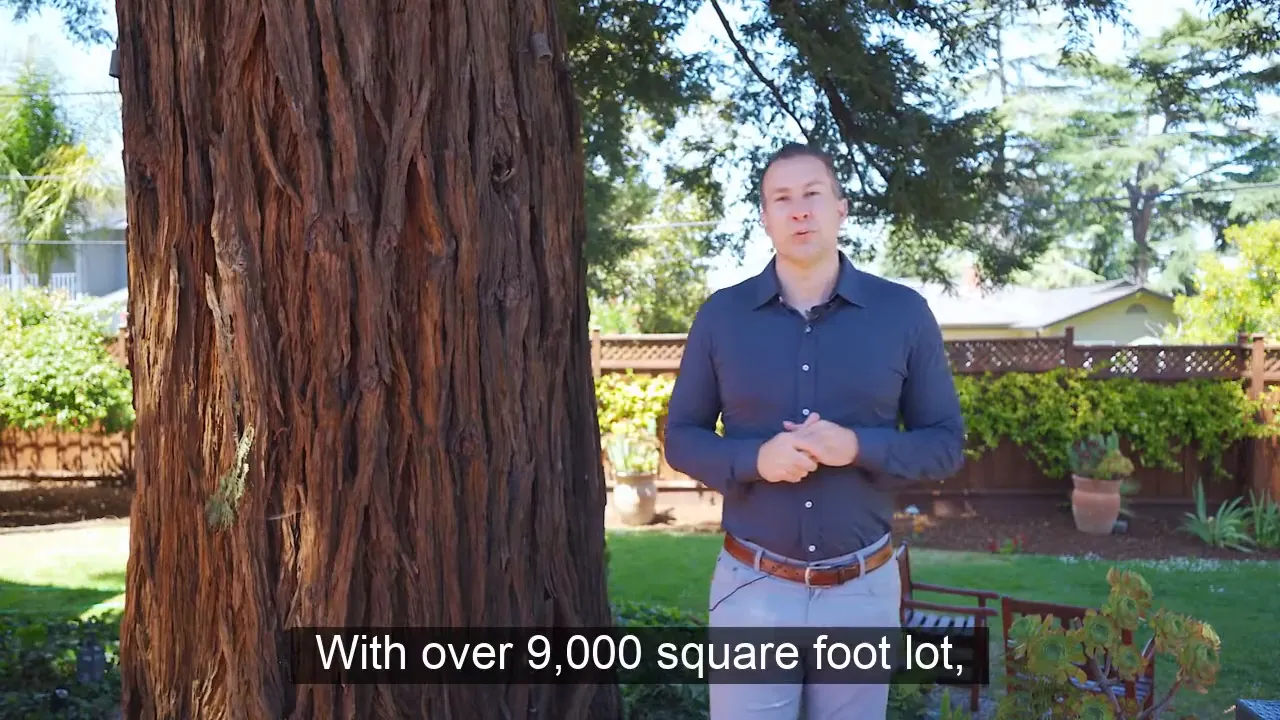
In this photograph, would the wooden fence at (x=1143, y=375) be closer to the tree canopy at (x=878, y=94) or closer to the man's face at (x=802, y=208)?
the tree canopy at (x=878, y=94)

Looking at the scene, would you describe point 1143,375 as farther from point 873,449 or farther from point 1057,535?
point 873,449

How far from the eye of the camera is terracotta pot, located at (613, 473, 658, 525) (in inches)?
414

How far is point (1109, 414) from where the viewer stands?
10.4m

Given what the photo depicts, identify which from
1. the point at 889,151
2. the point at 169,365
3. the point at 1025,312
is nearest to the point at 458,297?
the point at 169,365

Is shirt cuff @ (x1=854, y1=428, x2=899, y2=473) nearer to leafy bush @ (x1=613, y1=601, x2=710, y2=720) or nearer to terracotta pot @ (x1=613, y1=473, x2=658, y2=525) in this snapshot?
leafy bush @ (x1=613, y1=601, x2=710, y2=720)

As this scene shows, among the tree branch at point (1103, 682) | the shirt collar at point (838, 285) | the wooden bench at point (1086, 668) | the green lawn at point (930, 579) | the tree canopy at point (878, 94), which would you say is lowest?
the green lawn at point (930, 579)

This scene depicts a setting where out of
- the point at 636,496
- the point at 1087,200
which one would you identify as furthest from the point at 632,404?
the point at 1087,200

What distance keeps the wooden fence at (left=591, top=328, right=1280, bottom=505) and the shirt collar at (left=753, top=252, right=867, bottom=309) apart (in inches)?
317

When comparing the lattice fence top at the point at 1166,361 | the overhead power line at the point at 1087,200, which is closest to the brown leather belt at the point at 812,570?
the lattice fence top at the point at 1166,361

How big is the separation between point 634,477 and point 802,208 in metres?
8.31

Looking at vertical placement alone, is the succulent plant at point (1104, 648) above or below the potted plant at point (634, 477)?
above

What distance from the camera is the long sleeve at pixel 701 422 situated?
7.77ft

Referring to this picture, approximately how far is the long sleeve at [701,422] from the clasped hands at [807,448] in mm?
101

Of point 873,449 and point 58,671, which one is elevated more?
point 873,449
